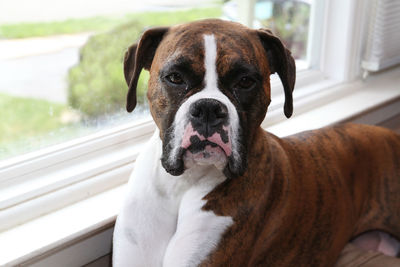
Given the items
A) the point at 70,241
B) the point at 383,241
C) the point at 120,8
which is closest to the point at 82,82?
the point at 120,8

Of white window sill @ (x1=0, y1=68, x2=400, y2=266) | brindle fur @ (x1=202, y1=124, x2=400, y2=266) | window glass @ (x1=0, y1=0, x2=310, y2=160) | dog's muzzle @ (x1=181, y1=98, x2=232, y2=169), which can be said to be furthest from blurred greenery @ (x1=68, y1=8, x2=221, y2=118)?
dog's muzzle @ (x1=181, y1=98, x2=232, y2=169)

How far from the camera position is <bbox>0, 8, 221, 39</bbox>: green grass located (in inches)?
59.1

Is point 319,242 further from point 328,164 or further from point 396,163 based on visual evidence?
point 396,163

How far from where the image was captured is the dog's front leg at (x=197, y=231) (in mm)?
1230

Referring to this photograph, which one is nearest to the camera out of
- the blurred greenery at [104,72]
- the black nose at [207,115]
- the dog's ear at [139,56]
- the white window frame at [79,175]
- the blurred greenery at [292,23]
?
the black nose at [207,115]

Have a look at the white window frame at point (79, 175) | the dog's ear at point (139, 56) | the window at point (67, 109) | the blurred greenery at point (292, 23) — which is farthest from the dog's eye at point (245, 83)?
the blurred greenery at point (292, 23)

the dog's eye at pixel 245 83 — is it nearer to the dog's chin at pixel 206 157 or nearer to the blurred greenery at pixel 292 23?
the dog's chin at pixel 206 157

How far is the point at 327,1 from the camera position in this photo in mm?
2318

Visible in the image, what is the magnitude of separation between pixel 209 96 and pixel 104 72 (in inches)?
29.9

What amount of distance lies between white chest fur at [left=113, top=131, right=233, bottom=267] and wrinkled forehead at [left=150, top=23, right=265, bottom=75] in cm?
25

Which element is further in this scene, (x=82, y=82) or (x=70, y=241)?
(x=82, y=82)

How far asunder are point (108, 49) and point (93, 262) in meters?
0.69

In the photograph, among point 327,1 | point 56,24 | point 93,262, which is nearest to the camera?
point 93,262

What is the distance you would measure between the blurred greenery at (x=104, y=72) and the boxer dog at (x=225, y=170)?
18.3 inches
